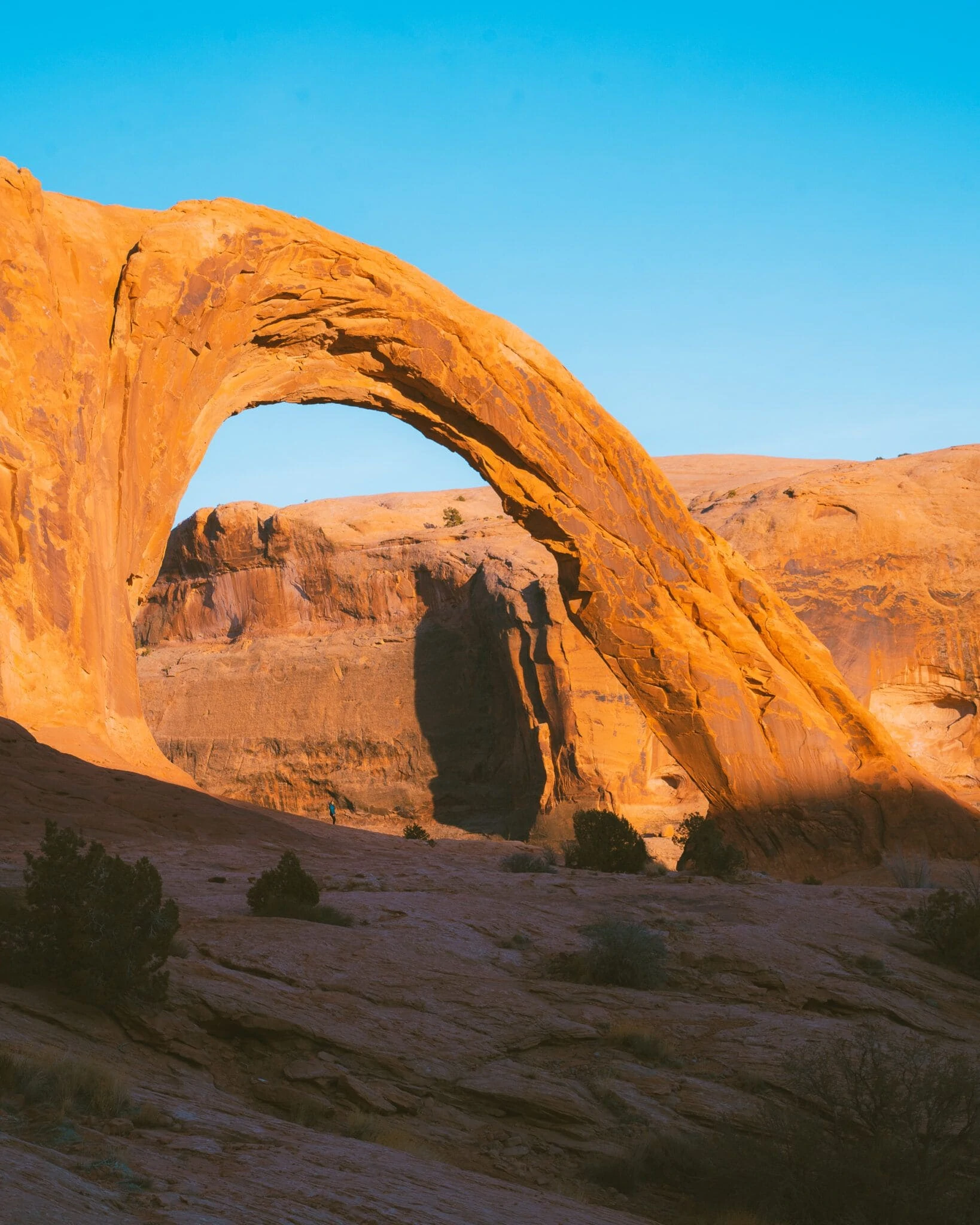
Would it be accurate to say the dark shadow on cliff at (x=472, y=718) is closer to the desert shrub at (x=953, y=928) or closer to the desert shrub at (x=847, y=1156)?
the desert shrub at (x=953, y=928)

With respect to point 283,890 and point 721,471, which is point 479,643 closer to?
point 721,471

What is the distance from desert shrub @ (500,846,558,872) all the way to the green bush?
1.28 m

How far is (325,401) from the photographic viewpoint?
2114cm

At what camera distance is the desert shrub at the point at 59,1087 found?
15.6 ft

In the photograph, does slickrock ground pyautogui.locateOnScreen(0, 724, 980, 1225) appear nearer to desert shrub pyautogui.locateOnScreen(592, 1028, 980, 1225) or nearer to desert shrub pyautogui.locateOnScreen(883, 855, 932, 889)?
desert shrub pyautogui.locateOnScreen(592, 1028, 980, 1225)

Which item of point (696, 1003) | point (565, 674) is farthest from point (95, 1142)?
point (565, 674)

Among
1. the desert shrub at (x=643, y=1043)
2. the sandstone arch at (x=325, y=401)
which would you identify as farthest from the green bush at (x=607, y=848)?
the desert shrub at (x=643, y=1043)

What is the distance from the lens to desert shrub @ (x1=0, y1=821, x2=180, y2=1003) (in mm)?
6512

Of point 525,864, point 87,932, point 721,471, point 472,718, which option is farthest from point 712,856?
point 721,471

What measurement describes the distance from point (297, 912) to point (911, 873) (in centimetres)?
1193

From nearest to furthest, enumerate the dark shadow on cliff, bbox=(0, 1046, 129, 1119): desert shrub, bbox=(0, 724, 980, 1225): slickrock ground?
bbox=(0, 724, 980, 1225): slickrock ground
bbox=(0, 1046, 129, 1119): desert shrub
the dark shadow on cliff

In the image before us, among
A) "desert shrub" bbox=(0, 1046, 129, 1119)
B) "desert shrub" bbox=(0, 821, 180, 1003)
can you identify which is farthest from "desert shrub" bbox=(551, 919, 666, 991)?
"desert shrub" bbox=(0, 1046, 129, 1119)

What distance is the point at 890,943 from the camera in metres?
12.0

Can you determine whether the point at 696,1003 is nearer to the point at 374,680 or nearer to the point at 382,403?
the point at 382,403
